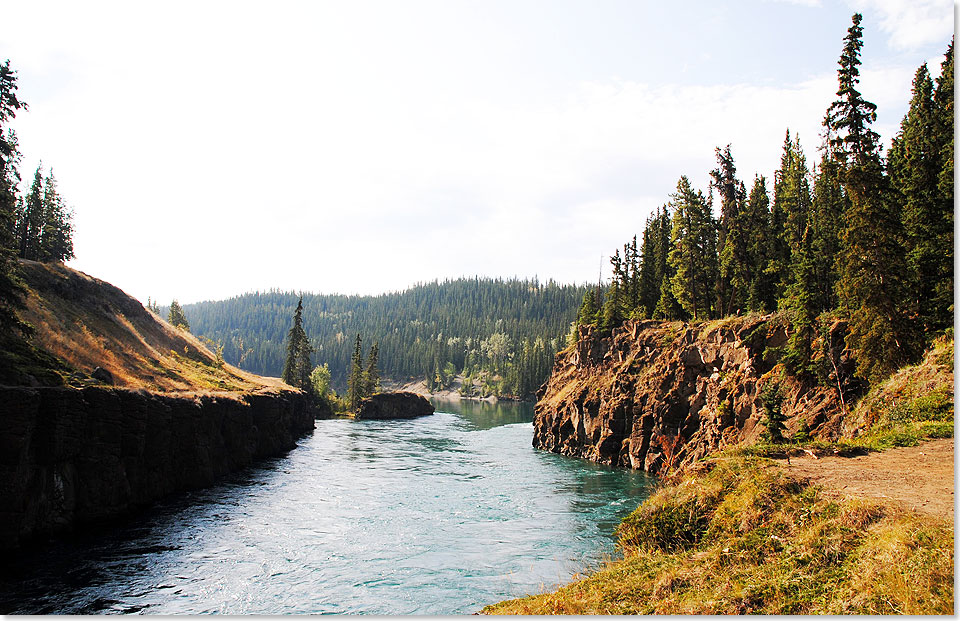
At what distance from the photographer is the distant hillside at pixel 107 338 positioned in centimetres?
3281

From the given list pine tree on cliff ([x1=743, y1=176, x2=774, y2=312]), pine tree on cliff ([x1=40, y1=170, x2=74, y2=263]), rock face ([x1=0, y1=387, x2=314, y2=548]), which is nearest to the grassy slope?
rock face ([x1=0, y1=387, x2=314, y2=548])

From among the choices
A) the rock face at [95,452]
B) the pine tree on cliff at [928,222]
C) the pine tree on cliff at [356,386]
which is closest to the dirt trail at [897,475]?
the pine tree on cliff at [928,222]

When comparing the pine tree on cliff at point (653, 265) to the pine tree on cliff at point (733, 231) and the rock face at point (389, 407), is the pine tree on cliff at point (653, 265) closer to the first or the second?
the pine tree on cliff at point (733, 231)

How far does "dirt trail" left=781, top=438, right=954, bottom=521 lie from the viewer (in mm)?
11523

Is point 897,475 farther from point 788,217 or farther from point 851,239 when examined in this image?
point 788,217

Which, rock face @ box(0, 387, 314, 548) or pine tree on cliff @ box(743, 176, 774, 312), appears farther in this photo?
pine tree on cliff @ box(743, 176, 774, 312)

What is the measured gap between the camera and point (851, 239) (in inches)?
1049

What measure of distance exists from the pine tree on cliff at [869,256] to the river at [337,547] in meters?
16.2

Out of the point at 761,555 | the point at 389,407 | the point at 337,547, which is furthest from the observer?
the point at 389,407

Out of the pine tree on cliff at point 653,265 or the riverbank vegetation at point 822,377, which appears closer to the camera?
the riverbank vegetation at point 822,377

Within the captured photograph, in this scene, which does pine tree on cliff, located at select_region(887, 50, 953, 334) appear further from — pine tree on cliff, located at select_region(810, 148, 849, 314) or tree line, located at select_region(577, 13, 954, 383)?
pine tree on cliff, located at select_region(810, 148, 849, 314)

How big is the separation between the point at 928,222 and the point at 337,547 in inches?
1406

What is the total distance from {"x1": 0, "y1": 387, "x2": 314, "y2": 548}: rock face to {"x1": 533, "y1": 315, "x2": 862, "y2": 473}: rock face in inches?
1371

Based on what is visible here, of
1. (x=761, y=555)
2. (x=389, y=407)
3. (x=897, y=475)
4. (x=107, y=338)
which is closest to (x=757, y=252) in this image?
(x=897, y=475)
